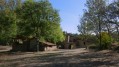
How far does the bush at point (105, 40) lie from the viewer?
6462 cm

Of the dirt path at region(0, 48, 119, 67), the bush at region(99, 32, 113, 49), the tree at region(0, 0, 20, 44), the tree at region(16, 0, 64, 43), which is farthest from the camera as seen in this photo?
the tree at region(16, 0, 64, 43)

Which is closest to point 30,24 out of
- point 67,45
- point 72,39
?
point 67,45

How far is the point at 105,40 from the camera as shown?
65250 millimetres

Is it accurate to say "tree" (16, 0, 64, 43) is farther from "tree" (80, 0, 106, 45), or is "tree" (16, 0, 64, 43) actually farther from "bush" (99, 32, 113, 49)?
"bush" (99, 32, 113, 49)

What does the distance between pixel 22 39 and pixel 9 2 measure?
3348cm

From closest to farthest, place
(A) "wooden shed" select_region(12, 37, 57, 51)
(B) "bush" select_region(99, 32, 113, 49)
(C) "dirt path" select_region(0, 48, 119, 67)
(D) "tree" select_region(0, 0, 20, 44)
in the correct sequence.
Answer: (C) "dirt path" select_region(0, 48, 119, 67)
(D) "tree" select_region(0, 0, 20, 44)
(B) "bush" select_region(99, 32, 113, 49)
(A) "wooden shed" select_region(12, 37, 57, 51)

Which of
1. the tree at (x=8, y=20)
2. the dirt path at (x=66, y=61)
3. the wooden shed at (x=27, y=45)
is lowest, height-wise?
the dirt path at (x=66, y=61)

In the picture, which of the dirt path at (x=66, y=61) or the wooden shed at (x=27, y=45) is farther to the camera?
the wooden shed at (x=27, y=45)

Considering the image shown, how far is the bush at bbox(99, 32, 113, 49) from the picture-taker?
2544 inches

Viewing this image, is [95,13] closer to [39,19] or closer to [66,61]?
[39,19]

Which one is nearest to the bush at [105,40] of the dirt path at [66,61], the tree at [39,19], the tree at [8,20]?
the tree at [39,19]

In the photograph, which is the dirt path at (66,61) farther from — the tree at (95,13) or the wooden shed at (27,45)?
the wooden shed at (27,45)

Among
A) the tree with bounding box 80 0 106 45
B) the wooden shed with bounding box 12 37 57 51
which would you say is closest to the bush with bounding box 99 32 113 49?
the tree with bounding box 80 0 106 45

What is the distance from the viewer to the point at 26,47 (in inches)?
3132
